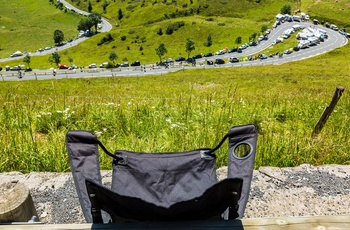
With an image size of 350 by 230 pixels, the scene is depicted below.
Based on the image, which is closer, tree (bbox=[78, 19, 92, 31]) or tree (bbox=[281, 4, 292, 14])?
tree (bbox=[281, 4, 292, 14])

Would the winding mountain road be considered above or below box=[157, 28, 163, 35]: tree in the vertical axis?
below

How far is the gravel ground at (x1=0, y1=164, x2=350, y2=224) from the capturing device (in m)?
3.35

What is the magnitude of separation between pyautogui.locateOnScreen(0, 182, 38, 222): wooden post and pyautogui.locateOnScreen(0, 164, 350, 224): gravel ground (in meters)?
1.13

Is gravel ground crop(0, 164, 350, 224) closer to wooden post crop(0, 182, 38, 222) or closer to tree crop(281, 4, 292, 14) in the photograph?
wooden post crop(0, 182, 38, 222)

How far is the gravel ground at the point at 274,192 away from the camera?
11.0 feet

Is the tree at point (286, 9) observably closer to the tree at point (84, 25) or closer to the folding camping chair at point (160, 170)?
the tree at point (84, 25)

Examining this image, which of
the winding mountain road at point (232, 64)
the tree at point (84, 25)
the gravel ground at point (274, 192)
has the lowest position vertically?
the winding mountain road at point (232, 64)

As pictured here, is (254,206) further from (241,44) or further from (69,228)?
(241,44)

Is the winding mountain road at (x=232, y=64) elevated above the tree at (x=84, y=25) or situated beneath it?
situated beneath

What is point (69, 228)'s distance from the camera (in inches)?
73.2

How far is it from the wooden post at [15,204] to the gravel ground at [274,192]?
1.13 metres

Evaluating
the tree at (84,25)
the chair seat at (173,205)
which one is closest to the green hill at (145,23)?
the tree at (84,25)

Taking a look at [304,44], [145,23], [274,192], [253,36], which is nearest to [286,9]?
[253,36]

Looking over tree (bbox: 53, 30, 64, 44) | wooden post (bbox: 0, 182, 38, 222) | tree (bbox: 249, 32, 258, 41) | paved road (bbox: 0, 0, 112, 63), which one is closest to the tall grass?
wooden post (bbox: 0, 182, 38, 222)
